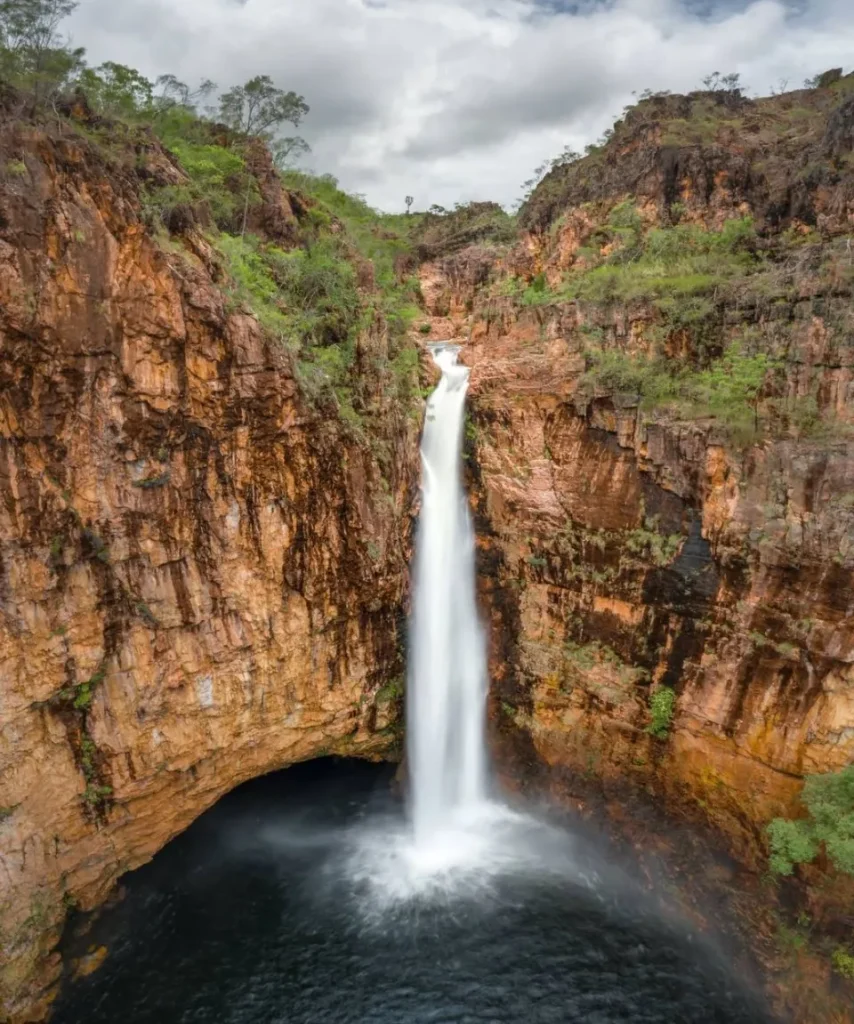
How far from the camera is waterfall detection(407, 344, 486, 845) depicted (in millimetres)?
16406

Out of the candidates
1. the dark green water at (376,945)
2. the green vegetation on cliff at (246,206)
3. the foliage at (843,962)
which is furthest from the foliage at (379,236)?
the foliage at (843,962)

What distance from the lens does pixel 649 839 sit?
14.3m

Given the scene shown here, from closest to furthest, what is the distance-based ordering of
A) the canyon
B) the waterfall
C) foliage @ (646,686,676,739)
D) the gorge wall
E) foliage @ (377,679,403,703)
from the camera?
the canyon, the gorge wall, foliage @ (646,686,676,739), foliage @ (377,679,403,703), the waterfall

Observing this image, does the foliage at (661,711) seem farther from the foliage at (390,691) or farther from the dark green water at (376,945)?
the foliage at (390,691)

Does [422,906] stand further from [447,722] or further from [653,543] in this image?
[653,543]

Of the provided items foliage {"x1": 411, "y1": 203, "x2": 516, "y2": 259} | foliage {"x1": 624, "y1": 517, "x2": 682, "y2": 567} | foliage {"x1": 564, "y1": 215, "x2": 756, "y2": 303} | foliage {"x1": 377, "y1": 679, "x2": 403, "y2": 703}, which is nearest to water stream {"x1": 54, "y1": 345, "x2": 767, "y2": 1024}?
foliage {"x1": 377, "y1": 679, "x2": 403, "y2": 703}

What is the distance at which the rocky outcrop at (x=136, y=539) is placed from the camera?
9.98 m

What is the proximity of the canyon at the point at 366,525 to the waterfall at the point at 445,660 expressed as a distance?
554 mm

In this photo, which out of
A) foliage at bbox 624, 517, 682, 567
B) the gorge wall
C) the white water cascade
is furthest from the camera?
the white water cascade

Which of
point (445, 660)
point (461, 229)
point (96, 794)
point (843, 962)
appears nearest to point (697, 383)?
point (445, 660)

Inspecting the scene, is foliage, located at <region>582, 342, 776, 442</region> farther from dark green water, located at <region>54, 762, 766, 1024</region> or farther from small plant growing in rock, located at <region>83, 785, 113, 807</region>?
small plant growing in rock, located at <region>83, 785, 113, 807</region>

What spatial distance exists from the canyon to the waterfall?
55cm

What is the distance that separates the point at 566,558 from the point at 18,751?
1200cm

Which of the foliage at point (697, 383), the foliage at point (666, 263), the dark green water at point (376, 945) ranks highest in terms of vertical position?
the foliage at point (666, 263)
